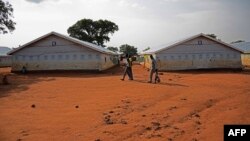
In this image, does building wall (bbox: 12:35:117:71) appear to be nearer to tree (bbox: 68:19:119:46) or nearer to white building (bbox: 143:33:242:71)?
white building (bbox: 143:33:242:71)

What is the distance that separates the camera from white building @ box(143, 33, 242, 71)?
1180 inches

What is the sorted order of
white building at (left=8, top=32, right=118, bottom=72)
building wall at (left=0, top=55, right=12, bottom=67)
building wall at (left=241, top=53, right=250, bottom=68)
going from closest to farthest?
white building at (left=8, top=32, right=118, bottom=72), building wall at (left=241, top=53, right=250, bottom=68), building wall at (left=0, top=55, right=12, bottom=67)

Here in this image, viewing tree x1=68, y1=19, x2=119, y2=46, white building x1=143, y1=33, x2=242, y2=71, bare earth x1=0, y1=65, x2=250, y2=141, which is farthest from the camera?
tree x1=68, y1=19, x2=119, y2=46

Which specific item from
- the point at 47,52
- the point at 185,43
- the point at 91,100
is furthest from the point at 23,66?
the point at 91,100

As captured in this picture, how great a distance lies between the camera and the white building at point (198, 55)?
1180 inches

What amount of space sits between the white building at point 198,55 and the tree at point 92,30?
38.0 metres

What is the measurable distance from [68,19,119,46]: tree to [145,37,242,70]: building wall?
126ft

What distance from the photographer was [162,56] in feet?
98.2

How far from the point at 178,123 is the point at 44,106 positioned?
5960 mm

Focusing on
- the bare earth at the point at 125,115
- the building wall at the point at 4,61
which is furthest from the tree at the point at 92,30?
the bare earth at the point at 125,115

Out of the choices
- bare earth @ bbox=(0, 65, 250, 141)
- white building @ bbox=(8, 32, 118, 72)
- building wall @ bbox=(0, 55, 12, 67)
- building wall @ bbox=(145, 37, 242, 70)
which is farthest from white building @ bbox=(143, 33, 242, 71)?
building wall @ bbox=(0, 55, 12, 67)

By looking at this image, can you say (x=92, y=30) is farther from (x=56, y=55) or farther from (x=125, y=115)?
(x=125, y=115)

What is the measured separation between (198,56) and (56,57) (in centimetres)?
1477

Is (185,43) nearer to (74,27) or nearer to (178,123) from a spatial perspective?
(178,123)
